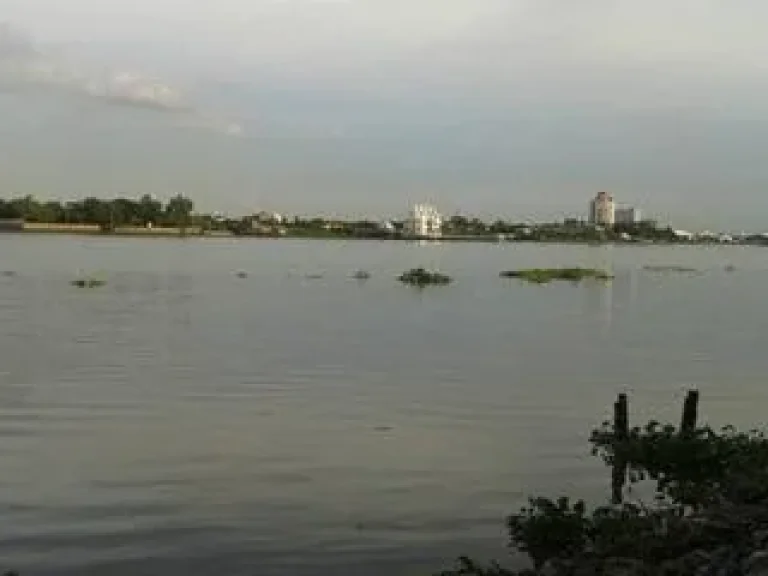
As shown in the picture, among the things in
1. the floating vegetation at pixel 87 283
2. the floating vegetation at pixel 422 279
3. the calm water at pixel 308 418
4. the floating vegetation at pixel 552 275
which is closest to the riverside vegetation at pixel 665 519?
the calm water at pixel 308 418

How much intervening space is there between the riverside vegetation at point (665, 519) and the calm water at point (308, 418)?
3.48 ft

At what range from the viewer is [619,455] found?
21.1 metres

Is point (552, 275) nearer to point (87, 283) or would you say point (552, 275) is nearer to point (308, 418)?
point (87, 283)

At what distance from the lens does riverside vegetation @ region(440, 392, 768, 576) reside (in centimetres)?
1107

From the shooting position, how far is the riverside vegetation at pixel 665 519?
36.3 ft

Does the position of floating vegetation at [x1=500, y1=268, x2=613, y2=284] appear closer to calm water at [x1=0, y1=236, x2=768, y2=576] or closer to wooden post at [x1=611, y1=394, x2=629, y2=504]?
calm water at [x1=0, y1=236, x2=768, y2=576]

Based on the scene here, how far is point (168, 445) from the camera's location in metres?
23.9

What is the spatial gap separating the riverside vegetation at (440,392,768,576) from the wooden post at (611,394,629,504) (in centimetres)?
2

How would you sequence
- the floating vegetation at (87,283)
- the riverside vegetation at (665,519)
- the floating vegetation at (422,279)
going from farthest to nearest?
the floating vegetation at (422,279) → the floating vegetation at (87,283) → the riverside vegetation at (665,519)

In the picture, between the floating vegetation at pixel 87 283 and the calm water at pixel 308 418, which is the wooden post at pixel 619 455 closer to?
the calm water at pixel 308 418

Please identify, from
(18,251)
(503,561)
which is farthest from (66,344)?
(18,251)

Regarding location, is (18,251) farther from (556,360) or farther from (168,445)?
(168,445)

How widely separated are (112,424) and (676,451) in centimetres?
1245

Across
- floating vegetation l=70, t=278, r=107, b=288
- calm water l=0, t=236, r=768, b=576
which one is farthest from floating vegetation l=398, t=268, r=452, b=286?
floating vegetation l=70, t=278, r=107, b=288
